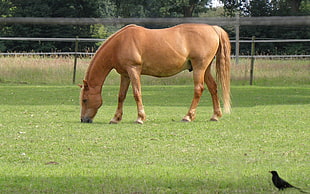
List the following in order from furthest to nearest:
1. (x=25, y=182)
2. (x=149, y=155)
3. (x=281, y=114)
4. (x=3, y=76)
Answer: (x=3, y=76) < (x=281, y=114) < (x=149, y=155) < (x=25, y=182)

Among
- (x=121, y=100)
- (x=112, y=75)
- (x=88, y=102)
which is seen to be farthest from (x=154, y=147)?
(x=112, y=75)

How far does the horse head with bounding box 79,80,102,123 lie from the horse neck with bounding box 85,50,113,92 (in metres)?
0.15

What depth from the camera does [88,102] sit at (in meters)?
11.0

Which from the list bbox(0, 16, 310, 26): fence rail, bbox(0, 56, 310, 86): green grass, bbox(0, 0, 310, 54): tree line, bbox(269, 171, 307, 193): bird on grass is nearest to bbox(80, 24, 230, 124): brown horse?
bbox(269, 171, 307, 193): bird on grass

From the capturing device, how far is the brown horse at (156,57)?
11055mm

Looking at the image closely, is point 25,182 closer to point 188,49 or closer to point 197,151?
point 197,151

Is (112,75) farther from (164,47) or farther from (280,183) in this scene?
(280,183)

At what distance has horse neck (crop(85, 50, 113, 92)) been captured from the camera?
11.2 m

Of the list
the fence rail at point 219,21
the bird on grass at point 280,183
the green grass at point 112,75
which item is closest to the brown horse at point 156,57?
the bird on grass at point 280,183

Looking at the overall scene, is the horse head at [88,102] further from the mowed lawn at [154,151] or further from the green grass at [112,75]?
the green grass at [112,75]

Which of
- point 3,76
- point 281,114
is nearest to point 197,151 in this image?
point 281,114

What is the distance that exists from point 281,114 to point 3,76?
13.6 m

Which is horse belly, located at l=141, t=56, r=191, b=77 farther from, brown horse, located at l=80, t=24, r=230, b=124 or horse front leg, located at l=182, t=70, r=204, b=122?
horse front leg, located at l=182, t=70, r=204, b=122

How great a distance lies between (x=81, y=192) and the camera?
518 centimetres
